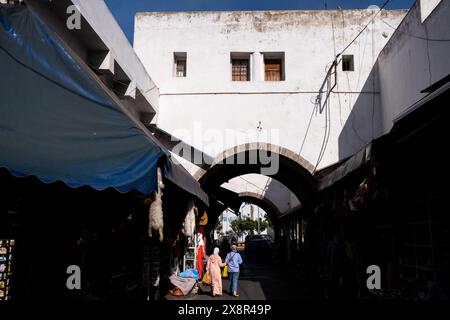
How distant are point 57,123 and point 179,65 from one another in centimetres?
818

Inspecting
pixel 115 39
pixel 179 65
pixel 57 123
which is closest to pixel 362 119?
pixel 179 65

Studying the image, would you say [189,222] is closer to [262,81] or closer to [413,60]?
[262,81]

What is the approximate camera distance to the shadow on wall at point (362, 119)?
10125 mm

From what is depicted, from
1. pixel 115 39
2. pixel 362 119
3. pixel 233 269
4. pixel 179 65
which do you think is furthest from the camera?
pixel 179 65

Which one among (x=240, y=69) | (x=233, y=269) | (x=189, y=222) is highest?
(x=240, y=69)

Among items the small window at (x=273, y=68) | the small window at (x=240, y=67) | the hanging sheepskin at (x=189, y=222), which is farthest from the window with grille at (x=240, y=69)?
the hanging sheepskin at (x=189, y=222)

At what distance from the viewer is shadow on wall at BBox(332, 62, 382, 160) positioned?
10125 millimetres

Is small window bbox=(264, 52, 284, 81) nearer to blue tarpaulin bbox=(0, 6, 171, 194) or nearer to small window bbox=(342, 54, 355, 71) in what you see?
small window bbox=(342, 54, 355, 71)

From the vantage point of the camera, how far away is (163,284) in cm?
830

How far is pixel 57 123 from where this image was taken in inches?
133

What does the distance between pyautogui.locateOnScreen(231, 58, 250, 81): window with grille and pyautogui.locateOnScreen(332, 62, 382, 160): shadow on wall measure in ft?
8.53

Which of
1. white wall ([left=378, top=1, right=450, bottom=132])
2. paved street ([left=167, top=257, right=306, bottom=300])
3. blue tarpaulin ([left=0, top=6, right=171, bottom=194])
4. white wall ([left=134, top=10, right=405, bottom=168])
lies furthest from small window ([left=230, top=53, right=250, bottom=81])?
blue tarpaulin ([left=0, top=6, right=171, bottom=194])

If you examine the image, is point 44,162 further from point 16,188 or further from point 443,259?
point 443,259

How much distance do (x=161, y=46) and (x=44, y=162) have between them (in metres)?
8.55
